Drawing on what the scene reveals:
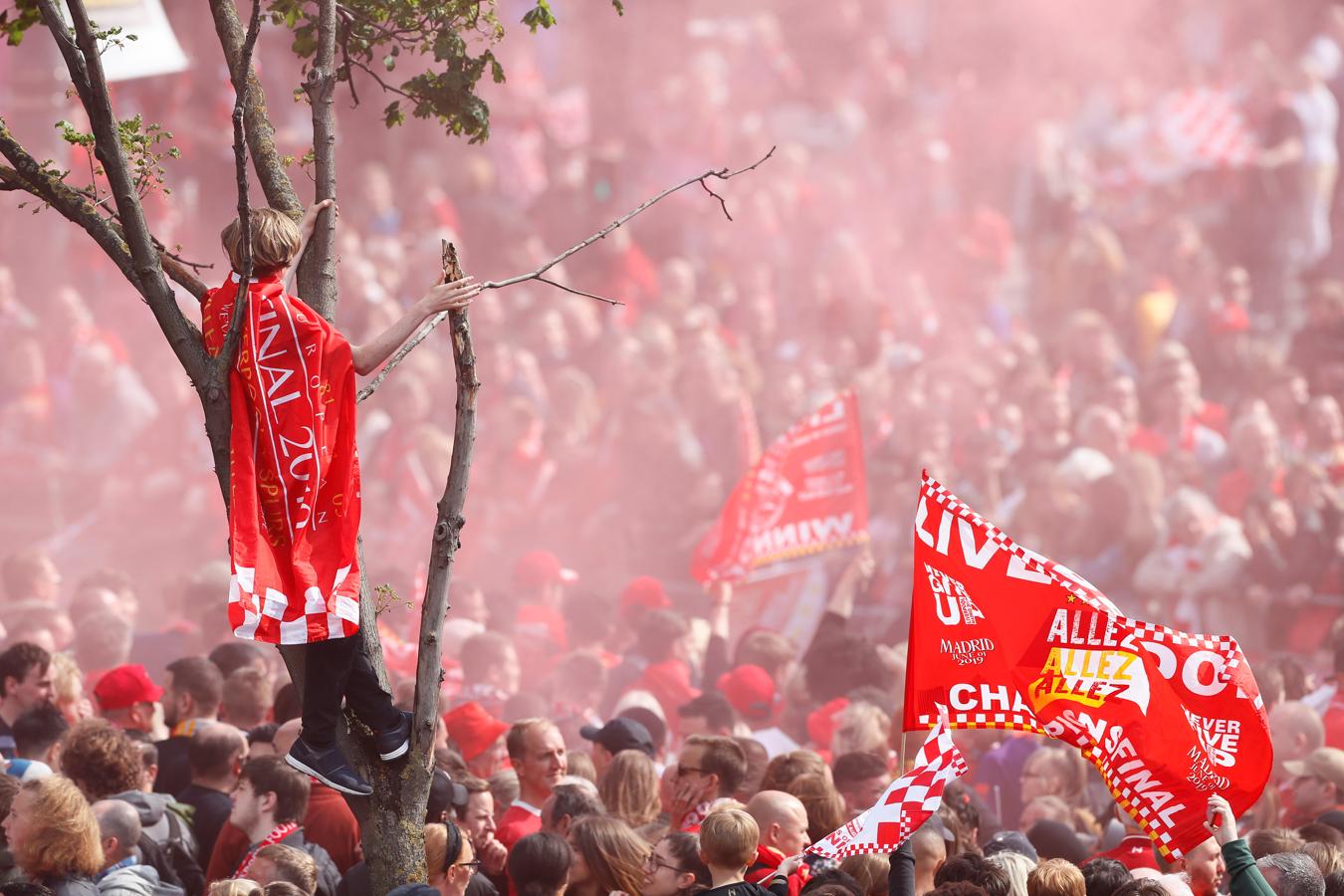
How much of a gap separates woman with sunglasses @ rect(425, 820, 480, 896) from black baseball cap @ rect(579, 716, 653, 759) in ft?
4.75

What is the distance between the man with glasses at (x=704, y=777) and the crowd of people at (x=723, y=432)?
2 centimetres

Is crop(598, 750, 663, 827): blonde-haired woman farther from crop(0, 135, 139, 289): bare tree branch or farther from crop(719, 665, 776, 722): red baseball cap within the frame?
crop(0, 135, 139, 289): bare tree branch

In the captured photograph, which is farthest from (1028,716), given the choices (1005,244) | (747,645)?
(1005,244)

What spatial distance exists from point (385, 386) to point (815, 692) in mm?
5463

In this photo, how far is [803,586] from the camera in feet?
30.3

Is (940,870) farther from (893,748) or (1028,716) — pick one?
(893,748)

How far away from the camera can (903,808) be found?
12.0ft

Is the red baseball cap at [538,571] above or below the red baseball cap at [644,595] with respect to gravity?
above

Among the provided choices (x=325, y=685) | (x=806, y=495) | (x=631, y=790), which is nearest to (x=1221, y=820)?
(x=631, y=790)

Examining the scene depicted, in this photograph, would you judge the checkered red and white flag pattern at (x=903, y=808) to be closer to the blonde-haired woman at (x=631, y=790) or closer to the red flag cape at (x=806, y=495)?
the blonde-haired woman at (x=631, y=790)

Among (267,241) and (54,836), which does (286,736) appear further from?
(267,241)

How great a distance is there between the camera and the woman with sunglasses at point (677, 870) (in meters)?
4.00

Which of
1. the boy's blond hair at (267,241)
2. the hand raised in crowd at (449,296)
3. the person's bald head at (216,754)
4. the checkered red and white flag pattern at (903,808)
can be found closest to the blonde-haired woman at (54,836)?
the person's bald head at (216,754)

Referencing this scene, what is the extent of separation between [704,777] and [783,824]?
0.52 metres
